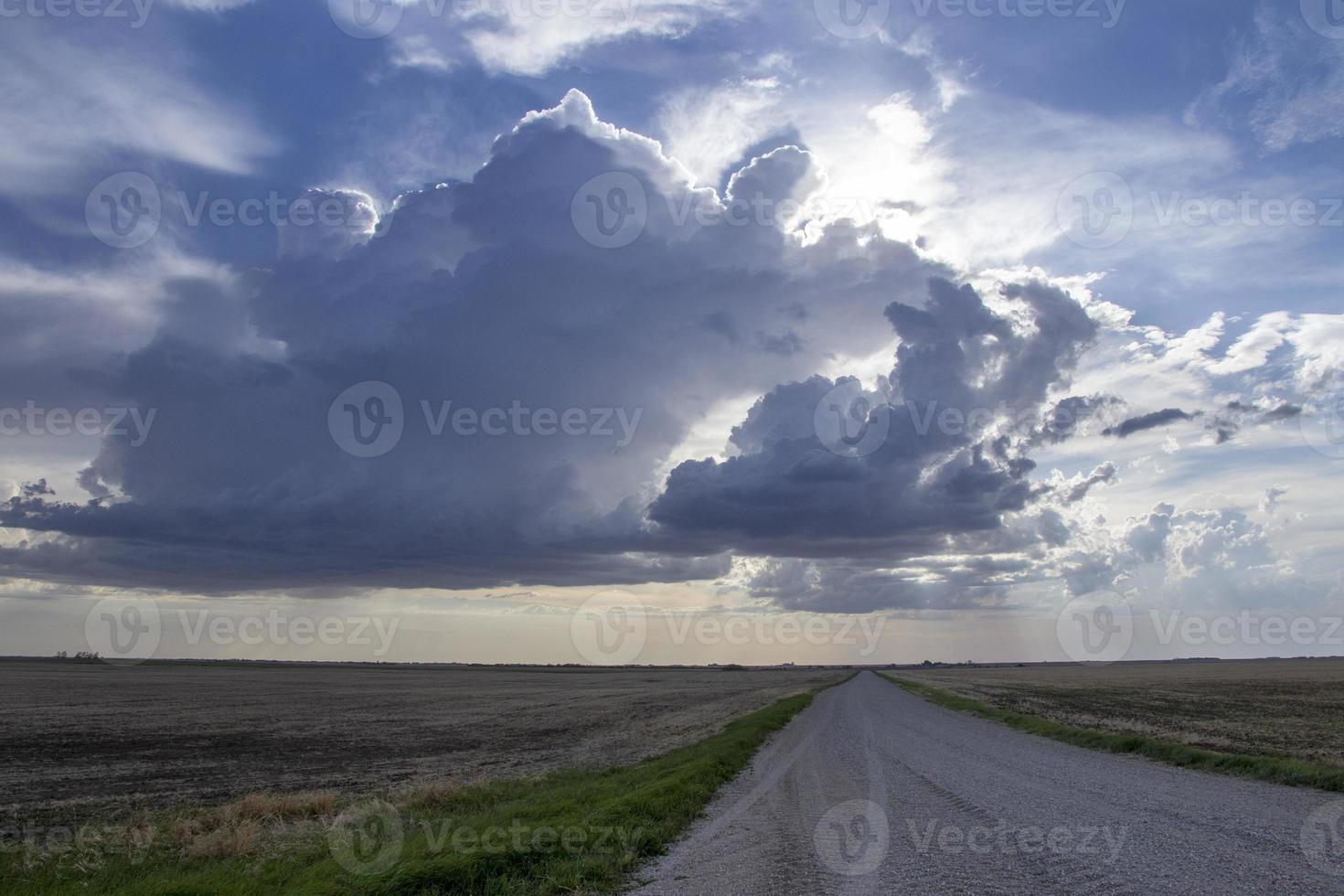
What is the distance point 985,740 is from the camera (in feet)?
99.5

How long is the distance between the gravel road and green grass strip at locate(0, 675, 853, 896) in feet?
2.88

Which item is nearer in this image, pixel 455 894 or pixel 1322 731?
pixel 455 894

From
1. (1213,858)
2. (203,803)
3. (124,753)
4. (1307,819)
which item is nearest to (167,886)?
(203,803)

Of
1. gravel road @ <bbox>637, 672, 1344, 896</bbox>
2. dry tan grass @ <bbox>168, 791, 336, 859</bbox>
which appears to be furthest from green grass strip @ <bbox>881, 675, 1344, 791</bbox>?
dry tan grass @ <bbox>168, 791, 336, 859</bbox>

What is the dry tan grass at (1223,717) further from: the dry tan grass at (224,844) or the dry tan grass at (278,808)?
the dry tan grass at (224,844)

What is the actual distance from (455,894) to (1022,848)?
8.42 metres

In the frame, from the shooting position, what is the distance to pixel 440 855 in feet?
38.4

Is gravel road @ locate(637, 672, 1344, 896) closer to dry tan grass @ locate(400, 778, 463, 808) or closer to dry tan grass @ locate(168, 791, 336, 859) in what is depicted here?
dry tan grass @ locate(400, 778, 463, 808)

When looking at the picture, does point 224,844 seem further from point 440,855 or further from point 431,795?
point 431,795

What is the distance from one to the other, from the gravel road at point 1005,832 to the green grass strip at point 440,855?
0.88 meters

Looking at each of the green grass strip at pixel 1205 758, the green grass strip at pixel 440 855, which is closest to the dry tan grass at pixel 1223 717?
the green grass strip at pixel 1205 758

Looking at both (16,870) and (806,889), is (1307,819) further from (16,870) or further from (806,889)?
(16,870)

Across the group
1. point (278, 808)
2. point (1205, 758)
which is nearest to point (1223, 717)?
point (1205, 758)

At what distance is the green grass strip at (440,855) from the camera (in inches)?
423
